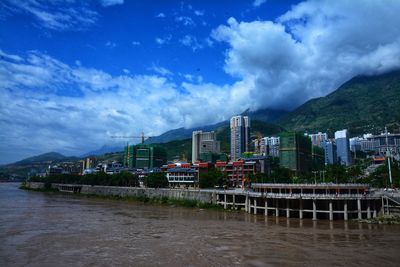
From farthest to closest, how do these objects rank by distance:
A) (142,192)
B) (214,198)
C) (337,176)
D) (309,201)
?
(142,192)
(337,176)
(214,198)
(309,201)

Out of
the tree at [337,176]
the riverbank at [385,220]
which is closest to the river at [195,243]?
the riverbank at [385,220]

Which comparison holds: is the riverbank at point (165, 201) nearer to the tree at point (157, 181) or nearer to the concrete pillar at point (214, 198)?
the concrete pillar at point (214, 198)

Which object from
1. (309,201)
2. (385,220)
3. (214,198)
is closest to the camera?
(385,220)

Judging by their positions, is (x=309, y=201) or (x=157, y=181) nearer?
(x=309, y=201)

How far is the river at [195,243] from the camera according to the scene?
34.1 meters

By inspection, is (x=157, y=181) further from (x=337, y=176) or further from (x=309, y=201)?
(x=309, y=201)

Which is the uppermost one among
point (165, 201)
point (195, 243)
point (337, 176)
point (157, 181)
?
point (337, 176)

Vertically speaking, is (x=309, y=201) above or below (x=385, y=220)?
above

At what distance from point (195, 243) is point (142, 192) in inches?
3073

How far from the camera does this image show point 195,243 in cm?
4291

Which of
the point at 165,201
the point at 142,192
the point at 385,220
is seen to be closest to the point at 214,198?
the point at 165,201

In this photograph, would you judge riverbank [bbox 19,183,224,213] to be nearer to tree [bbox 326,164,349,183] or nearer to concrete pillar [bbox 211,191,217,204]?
concrete pillar [bbox 211,191,217,204]

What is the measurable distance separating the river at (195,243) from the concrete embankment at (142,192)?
28.4 metres

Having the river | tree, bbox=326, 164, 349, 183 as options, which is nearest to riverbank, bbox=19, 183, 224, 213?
the river
